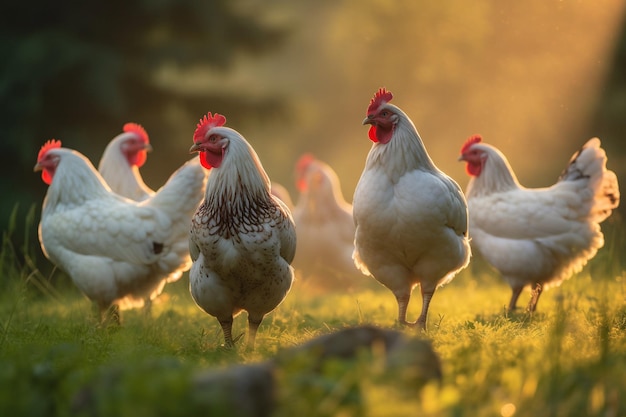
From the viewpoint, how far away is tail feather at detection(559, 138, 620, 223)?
6926 mm

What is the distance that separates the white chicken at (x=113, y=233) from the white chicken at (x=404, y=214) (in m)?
1.83

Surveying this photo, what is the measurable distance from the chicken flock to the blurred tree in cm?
326

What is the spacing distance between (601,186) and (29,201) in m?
7.91

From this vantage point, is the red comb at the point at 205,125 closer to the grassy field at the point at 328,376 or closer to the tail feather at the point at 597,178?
the grassy field at the point at 328,376

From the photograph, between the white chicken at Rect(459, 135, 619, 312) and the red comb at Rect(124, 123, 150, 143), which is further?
the red comb at Rect(124, 123, 150, 143)

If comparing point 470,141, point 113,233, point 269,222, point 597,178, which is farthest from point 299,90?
point 269,222

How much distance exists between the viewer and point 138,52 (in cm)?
1120

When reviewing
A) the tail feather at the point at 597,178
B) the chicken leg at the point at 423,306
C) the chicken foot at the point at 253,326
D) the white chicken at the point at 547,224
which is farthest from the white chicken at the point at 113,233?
the tail feather at the point at 597,178

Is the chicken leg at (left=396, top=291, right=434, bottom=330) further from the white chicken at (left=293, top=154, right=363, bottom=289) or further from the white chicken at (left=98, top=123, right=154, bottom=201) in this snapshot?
the white chicken at (left=293, top=154, right=363, bottom=289)

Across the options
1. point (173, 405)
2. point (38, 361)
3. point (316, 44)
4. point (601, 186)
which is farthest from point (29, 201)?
point (316, 44)

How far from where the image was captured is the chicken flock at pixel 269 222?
A: 16.5 ft

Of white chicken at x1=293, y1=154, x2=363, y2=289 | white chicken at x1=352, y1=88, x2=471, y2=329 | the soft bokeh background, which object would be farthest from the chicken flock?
the soft bokeh background

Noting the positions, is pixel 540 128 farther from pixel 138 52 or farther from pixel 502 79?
pixel 138 52

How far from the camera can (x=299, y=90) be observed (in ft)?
58.1
